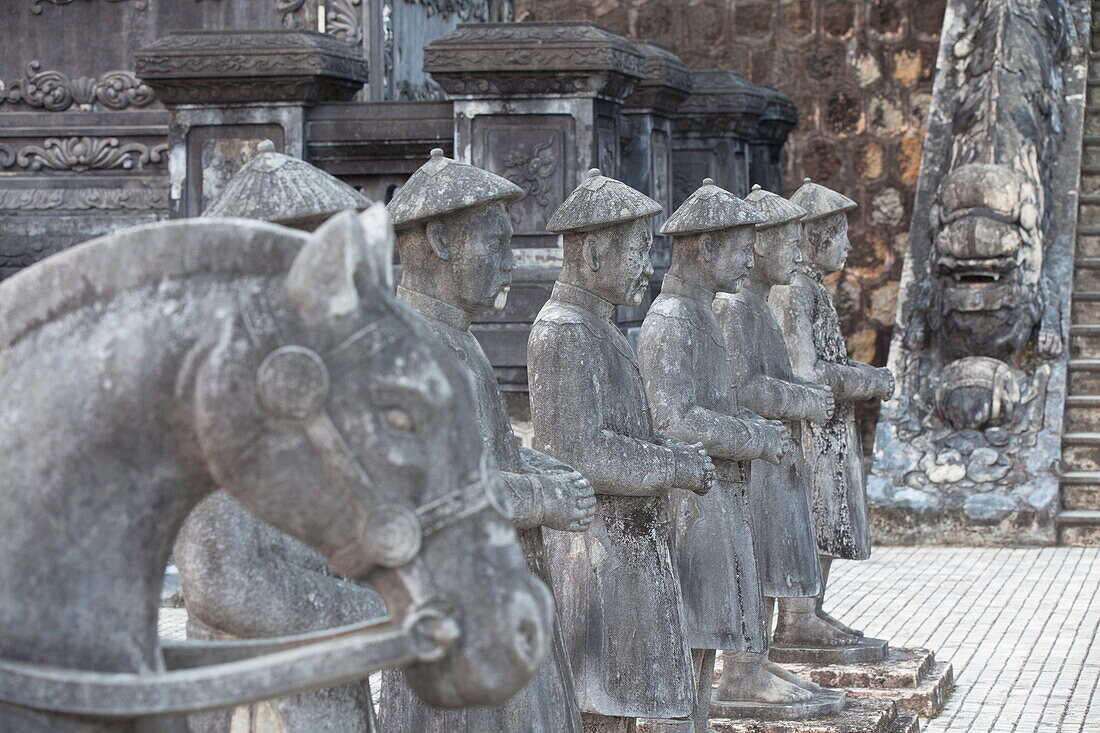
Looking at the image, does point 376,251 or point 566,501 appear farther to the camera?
point 566,501

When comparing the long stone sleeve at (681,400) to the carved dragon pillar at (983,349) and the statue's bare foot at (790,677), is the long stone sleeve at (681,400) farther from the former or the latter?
the carved dragon pillar at (983,349)

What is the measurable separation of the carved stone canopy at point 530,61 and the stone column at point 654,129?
1613 millimetres

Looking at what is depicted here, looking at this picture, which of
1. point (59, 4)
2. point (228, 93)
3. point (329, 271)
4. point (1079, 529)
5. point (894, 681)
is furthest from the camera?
point (1079, 529)

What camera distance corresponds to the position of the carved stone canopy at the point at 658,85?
10391 millimetres

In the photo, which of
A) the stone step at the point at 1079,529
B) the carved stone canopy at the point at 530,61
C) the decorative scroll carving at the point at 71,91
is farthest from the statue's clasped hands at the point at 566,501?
the stone step at the point at 1079,529

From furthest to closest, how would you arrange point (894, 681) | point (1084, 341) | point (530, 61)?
point (1084, 341)
point (530, 61)
point (894, 681)

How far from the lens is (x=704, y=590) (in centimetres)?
554

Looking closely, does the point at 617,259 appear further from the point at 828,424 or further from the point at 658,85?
the point at 658,85

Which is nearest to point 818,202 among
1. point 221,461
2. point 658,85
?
point 658,85

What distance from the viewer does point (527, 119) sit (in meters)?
8.42

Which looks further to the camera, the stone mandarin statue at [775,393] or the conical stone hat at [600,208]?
the stone mandarin statue at [775,393]

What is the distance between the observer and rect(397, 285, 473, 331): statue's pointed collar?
409 cm

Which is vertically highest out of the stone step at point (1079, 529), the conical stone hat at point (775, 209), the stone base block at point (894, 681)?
the conical stone hat at point (775, 209)

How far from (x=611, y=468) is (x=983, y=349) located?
692cm
